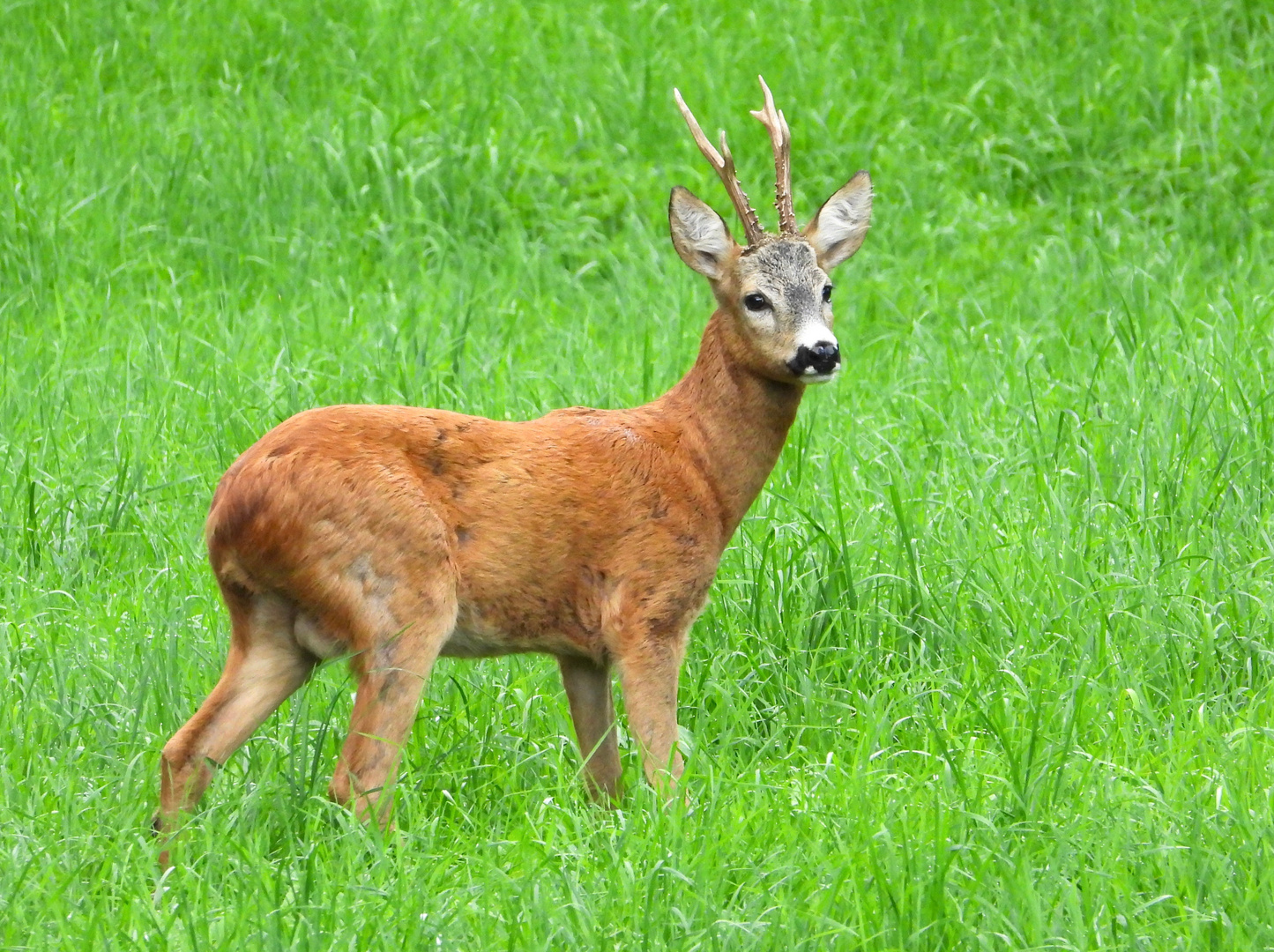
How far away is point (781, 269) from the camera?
4.61 m

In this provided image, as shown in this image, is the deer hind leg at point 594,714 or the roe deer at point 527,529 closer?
the roe deer at point 527,529

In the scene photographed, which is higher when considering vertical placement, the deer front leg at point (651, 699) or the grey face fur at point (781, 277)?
the grey face fur at point (781, 277)

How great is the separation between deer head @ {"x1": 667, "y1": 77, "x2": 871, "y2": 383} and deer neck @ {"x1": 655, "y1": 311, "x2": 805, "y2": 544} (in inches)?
1.8

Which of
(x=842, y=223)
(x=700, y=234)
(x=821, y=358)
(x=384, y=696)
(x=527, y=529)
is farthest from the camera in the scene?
(x=842, y=223)

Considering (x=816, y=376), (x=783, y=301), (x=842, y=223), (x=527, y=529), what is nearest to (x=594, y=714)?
(x=527, y=529)

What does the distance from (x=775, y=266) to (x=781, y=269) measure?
19mm

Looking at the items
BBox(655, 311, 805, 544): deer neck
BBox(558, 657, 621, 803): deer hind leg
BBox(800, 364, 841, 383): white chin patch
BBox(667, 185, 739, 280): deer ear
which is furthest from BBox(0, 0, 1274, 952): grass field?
BBox(667, 185, 739, 280): deer ear

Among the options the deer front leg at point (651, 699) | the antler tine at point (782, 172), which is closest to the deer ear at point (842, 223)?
the antler tine at point (782, 172)

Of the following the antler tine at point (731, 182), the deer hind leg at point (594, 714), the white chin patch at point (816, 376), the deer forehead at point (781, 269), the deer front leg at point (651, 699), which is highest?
the antler tine at point (731, 182)

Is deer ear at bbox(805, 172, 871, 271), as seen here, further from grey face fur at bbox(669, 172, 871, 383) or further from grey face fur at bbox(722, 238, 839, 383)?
grey face fur at bbox(722, 238, 839, 383)

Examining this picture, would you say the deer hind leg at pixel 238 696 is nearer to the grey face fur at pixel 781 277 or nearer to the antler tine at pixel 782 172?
the grey face fur at pixel 781 277

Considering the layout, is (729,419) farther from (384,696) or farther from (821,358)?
(384,696)

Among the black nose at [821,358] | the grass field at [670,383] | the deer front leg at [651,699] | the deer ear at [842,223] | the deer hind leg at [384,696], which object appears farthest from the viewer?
the deer ear at [842,223]

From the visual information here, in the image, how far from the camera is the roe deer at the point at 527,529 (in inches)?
154
